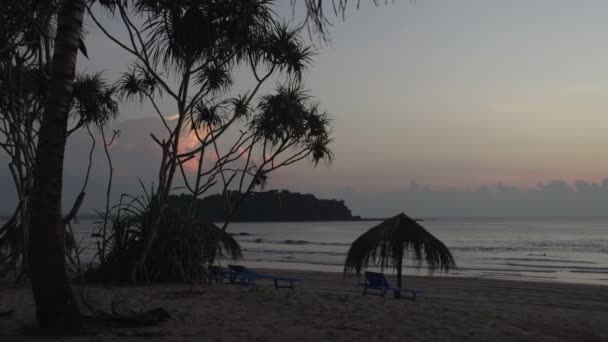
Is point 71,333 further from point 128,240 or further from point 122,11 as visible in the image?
point 122,11

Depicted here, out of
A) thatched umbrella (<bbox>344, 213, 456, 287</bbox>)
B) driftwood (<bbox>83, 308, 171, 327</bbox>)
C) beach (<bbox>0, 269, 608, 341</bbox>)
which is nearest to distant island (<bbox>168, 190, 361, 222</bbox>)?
thatched umbrella (<bbox>344, 213, 456, 287</bbox>)

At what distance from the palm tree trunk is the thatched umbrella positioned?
707 cm

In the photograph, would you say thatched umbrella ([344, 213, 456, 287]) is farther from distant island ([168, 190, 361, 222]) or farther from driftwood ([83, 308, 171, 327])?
distant island ([168, 190, 361, 222])

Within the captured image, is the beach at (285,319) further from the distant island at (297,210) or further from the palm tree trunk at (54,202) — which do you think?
the distant island at (297,210)

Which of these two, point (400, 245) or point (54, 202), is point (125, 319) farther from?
point (400, 245)

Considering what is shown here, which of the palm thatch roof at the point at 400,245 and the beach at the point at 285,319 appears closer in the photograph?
the beach at the point at 285,319

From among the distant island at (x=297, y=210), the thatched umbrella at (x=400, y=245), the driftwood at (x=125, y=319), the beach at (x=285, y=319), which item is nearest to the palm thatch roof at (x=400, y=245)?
the thatched umbrella at (x=400, y=245)

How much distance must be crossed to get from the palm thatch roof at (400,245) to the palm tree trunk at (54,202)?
278 inches

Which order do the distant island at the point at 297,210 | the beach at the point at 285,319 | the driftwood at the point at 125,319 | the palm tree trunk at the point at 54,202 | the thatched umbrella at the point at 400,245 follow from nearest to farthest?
1. the palm tree trunk at the point at 54,202
2. the driftwood at the point at 125,319
3. the beach at the point at 285,319
4. the thatched umbrella at the point at 400,245
5. the distant island at the point at 297,210

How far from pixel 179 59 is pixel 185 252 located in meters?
3.05

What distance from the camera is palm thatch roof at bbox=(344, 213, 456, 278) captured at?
35.1 ft

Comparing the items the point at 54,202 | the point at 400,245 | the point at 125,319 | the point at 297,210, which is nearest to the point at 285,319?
the point at 125,319

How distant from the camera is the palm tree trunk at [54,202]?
440cm

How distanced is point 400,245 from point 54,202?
24.3ft
